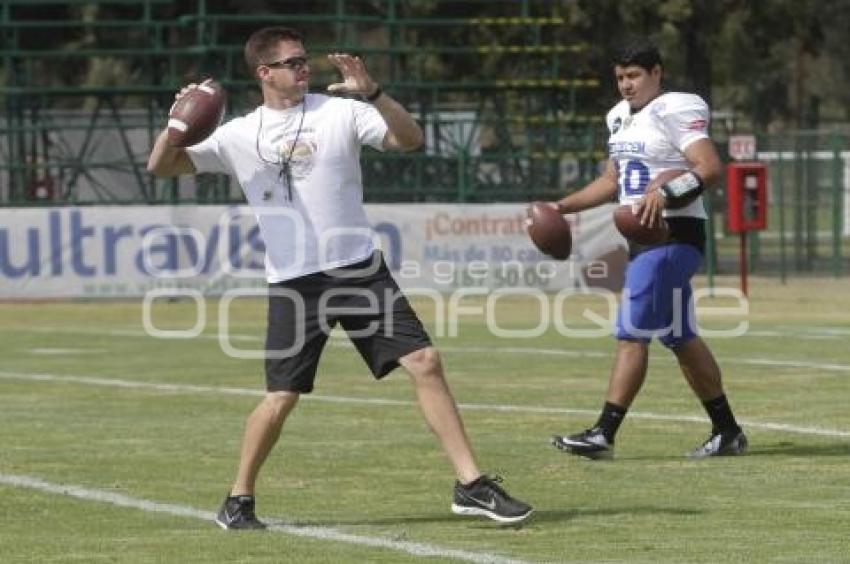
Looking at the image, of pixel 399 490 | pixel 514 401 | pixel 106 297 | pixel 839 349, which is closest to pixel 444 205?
pixel 106 297

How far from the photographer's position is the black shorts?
896 centimetres

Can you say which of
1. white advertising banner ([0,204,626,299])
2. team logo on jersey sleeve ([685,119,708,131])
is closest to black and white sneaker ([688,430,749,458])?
team logo on jersey sleeve ([685,119,708,131])

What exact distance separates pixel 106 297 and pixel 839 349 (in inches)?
419

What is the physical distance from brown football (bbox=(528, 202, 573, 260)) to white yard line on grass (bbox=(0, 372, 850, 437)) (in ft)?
5.93

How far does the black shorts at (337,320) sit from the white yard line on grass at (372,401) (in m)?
3.75

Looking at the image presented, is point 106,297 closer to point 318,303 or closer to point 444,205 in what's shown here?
point 444,205

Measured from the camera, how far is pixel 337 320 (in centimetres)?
908

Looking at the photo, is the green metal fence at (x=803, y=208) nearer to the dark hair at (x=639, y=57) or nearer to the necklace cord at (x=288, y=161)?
the dark hair at (x=639, y=57)

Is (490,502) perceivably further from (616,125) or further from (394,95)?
(394,95)

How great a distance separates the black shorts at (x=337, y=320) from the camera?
8961 mm

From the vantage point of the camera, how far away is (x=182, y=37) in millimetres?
36469

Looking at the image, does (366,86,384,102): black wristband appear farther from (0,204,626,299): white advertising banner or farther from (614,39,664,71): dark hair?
(0,204,626,299): white advertising banner

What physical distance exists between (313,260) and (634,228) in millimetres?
2186

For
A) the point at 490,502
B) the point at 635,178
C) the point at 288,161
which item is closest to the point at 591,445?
the point at 635,178
